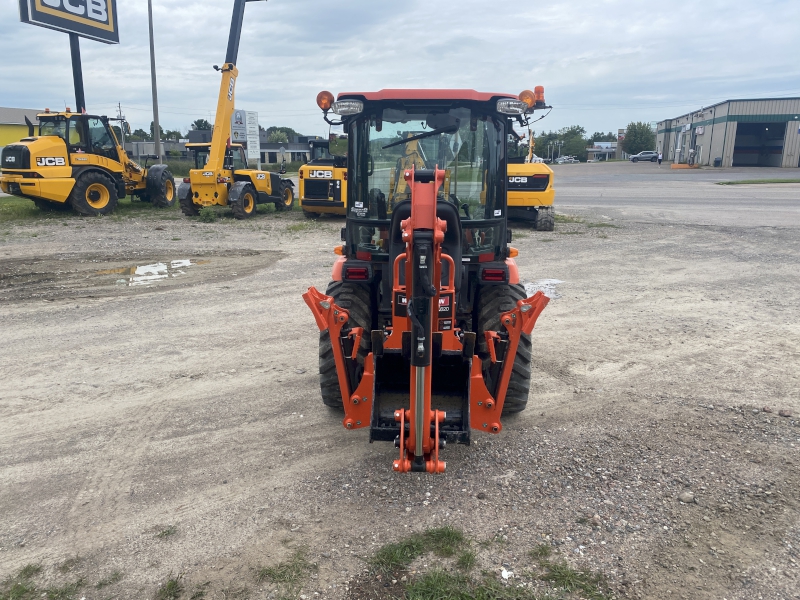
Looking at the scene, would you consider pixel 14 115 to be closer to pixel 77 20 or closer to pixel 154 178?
pixel 77 20

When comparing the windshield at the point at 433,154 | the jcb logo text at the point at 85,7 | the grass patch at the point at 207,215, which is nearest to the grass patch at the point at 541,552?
the windshield at the point at 433,154

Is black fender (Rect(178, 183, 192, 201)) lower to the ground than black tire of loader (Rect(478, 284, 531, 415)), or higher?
higher

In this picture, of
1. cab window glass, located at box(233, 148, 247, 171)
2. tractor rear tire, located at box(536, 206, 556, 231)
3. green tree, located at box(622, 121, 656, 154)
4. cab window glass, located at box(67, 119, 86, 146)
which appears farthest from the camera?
green tree, located at box(622, 121, 656, 154)

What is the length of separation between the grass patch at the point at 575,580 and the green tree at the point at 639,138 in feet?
309

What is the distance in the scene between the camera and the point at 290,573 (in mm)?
2980

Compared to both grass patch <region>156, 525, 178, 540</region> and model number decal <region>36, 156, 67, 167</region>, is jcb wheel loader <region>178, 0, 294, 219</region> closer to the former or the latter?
model number decal <region>36, 156, 67, 167</region>

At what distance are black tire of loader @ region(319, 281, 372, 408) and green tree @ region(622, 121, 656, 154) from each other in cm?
9278

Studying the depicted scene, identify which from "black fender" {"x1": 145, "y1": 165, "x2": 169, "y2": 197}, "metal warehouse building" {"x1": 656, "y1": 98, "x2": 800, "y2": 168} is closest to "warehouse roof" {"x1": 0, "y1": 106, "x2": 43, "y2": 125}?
"black fender" {"x1": 145, "y1": 165, "x2": 169, "y2": 197}

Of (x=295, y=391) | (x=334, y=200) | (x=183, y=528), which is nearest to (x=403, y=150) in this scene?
(x=295, y=391)

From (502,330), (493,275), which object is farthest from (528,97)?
(502,330)

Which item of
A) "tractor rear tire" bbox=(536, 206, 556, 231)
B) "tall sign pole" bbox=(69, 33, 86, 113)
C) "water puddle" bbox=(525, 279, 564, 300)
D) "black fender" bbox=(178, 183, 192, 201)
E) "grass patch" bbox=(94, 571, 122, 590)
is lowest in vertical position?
"grass patch" bbox=(94, 571, 122, 590)

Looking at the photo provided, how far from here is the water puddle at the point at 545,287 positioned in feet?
28.5

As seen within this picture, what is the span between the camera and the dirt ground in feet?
10.1

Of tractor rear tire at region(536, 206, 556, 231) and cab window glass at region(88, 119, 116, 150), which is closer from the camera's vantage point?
tractor rear tire at region(536, 206, 556, 231)
